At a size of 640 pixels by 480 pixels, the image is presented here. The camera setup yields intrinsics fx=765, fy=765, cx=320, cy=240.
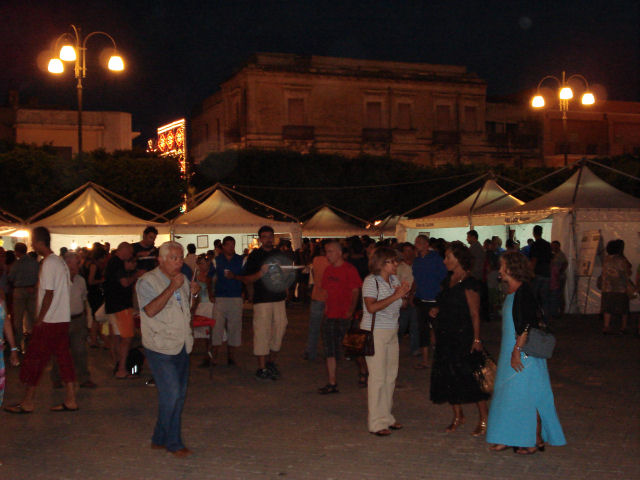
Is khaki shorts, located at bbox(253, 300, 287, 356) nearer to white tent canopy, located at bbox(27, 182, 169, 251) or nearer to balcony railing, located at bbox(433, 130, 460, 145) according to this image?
white tent canopy, located at bbox(27, 182, 169, 251)

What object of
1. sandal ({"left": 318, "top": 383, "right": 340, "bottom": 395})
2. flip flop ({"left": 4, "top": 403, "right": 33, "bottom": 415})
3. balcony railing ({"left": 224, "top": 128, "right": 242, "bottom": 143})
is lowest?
→ flip flop ({"left": 4, "top": 403, "right": 33, "bottom": 415})

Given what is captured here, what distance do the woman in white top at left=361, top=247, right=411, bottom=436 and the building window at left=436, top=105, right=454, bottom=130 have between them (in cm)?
4676

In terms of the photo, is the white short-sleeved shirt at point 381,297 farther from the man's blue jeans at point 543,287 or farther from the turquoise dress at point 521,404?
the man's blue jeans at point 543,287

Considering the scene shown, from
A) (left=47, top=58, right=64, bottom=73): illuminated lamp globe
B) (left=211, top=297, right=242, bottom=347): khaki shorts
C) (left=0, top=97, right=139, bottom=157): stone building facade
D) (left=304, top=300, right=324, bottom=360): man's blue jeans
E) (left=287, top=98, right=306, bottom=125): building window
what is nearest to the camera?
(left=211, top=297, right=242, bottom=347): khaki shorts

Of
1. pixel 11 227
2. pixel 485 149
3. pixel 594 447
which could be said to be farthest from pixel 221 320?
pixel 485 149

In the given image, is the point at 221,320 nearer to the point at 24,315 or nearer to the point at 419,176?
the point at 24,315

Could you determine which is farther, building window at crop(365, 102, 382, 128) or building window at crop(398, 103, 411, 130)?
building window at crop(398, 103, 411, 130)

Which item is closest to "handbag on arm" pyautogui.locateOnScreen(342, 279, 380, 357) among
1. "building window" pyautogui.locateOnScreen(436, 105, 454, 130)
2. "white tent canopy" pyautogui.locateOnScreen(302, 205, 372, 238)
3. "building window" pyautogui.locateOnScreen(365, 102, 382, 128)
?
"white tent canopy" pyautogui.locateOnScreen(302, 205, 372, 238)

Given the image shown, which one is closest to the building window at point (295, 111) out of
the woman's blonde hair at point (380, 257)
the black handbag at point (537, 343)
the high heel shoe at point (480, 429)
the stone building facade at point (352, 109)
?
the stone building facade at point (352, 109)

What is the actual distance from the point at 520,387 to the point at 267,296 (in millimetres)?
4321

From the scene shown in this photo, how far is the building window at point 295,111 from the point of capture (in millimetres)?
48594

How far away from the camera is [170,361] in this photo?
606cm

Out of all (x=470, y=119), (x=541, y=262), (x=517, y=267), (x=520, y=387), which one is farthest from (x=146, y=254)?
(x=470, y=119)

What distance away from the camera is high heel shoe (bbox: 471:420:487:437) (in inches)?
265
